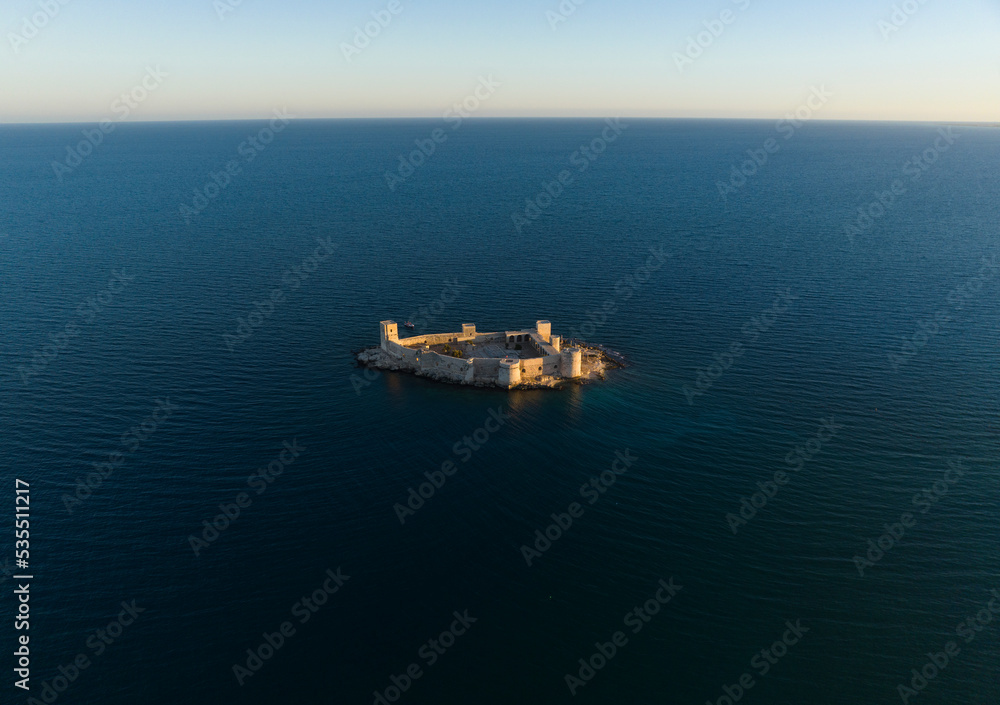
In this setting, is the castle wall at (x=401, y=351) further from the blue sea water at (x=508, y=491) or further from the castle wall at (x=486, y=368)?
the castle wall at (x=486, y=368)

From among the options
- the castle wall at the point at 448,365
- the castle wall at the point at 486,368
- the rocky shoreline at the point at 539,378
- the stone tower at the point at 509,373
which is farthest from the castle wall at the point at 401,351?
the stone tower at the point at 509,373

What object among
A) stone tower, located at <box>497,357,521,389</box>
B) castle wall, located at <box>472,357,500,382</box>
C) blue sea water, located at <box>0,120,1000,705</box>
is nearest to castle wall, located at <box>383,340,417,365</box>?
blue sea water, located at <box>0,120,1000,705</box>

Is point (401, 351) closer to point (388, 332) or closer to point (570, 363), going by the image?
point (388, 332)

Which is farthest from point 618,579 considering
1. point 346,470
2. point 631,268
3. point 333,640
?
point 631,268

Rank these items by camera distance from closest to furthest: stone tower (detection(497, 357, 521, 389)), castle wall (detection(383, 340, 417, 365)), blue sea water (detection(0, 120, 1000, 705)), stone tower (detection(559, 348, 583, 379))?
1. blue sea water (detection(0, 120, 1000, 705))
2. stone tower (detection(497, 357, 521, 389))
3. stone tower (detection(559, 348, 583, 379))
4. castle wall (detection(383, 340, 417, 365))

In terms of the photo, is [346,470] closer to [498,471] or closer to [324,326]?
[498,471]

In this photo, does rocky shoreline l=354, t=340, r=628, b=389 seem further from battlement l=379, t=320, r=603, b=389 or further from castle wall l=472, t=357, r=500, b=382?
castle wall l=472, t=357, r=500, b=382
